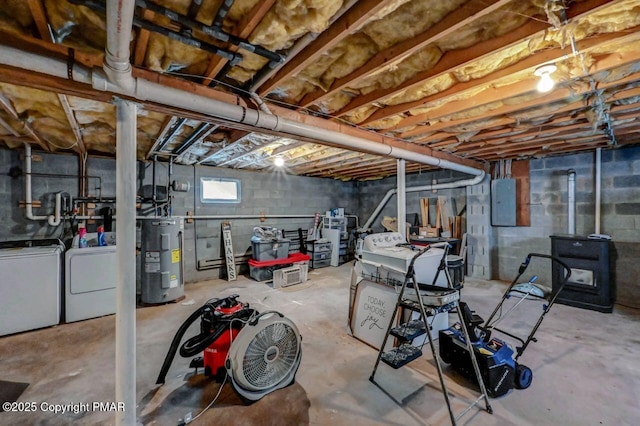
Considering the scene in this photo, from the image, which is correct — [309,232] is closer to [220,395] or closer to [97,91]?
[220,395]

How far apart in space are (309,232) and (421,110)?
4.54 meters

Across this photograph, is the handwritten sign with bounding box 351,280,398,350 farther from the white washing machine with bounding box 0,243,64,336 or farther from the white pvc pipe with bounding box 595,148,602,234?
the white pvc pipe with bounding box 595,148,602,234

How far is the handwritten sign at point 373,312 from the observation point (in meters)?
2.66

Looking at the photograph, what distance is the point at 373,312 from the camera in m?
2.79

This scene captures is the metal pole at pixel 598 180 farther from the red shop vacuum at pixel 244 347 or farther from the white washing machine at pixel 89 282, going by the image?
the white washing machine at pixel 89 282

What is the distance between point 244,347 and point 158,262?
9.25ft

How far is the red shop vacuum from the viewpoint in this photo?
1.84 metres

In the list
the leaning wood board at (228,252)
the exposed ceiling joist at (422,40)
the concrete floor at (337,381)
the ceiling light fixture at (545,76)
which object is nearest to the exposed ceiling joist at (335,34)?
the exposed ceiling joist at (422,40)

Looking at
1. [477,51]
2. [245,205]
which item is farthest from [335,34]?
[245,205]

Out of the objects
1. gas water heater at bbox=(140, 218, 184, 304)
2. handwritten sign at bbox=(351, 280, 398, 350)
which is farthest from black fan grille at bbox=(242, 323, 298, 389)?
gas water heater at bbox=(140, 218, 184, 304)

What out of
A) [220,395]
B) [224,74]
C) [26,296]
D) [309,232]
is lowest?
[220,395]

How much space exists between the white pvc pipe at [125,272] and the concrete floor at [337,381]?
325 mm

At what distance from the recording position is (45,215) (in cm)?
391

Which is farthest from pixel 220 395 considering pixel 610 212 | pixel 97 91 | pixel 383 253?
pixel 610 212
